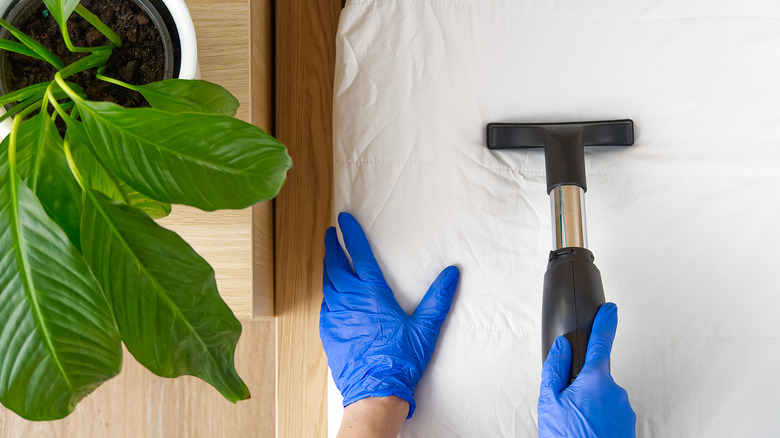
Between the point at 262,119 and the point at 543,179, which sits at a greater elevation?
the point at 262,119

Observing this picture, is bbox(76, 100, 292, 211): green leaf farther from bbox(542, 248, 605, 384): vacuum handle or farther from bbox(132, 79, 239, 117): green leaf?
bbox(542, 248, 605, 384): vacuum handle

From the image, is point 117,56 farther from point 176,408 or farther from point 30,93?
point 176,408

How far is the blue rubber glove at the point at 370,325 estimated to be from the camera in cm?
75

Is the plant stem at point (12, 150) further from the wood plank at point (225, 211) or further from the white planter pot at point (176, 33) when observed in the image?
the wood plank at point (225, 211)

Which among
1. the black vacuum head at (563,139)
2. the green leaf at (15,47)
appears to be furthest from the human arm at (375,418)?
the green leaf at (15,47)

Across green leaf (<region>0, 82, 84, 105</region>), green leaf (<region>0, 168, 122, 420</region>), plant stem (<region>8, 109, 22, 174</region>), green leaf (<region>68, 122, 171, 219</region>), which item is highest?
green leaf (<region>0, 82, 84, 105</region>)

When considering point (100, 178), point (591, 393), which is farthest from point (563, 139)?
point (100, 178)

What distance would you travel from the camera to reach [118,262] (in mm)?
387

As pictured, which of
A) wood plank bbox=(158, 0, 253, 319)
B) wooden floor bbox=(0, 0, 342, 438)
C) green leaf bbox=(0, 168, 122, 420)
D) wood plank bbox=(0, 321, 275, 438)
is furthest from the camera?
wood plank bbox=(0, 321, 275, 438)

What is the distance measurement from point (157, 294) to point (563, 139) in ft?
1.81

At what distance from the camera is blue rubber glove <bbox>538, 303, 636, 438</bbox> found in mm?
662

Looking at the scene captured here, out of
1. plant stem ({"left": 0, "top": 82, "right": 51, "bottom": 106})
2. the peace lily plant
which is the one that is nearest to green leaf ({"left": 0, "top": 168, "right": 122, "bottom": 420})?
the peace lily plant

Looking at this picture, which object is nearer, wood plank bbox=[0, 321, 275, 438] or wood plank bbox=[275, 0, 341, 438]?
wood plank bbox=[275, 0, 341, 438]

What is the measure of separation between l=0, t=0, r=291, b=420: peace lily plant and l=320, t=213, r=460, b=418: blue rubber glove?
382 mm
